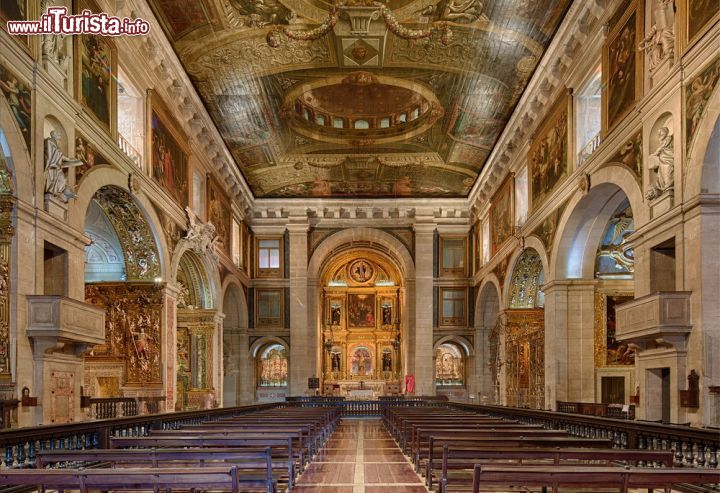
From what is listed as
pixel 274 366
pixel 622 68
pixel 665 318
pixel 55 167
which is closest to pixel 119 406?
pixel 55 167

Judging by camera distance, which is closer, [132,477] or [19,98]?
[132,477]

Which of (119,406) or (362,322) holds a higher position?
(362,322)

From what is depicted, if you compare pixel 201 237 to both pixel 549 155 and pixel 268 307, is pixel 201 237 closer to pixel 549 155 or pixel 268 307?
pixel 549 155

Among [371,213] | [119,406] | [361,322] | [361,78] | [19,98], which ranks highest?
[361,78]

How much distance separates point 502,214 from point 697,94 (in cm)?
1663

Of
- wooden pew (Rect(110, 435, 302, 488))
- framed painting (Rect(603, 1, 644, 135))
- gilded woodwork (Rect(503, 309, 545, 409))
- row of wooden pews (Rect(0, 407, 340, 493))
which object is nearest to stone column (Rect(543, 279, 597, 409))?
gilded woodwork (Rect(503, 309, 545, 409))

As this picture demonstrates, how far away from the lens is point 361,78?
22.8m

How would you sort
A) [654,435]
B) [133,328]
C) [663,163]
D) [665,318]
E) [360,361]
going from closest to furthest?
[654,435], [665,318], [663,163], [133,328], [360,361]

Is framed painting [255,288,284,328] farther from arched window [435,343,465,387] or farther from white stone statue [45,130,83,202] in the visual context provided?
white stone statue [45,130,83,202]

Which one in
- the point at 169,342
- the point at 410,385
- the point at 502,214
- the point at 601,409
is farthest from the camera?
the point at 410,385

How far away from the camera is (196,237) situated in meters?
23.1

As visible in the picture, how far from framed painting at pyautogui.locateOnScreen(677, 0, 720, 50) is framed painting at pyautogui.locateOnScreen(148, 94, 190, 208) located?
13028mm

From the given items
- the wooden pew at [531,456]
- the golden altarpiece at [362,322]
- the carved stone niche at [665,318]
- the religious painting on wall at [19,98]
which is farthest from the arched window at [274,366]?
the wooden pew at [531,456]

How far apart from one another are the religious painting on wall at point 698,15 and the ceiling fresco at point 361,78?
18.1ft
